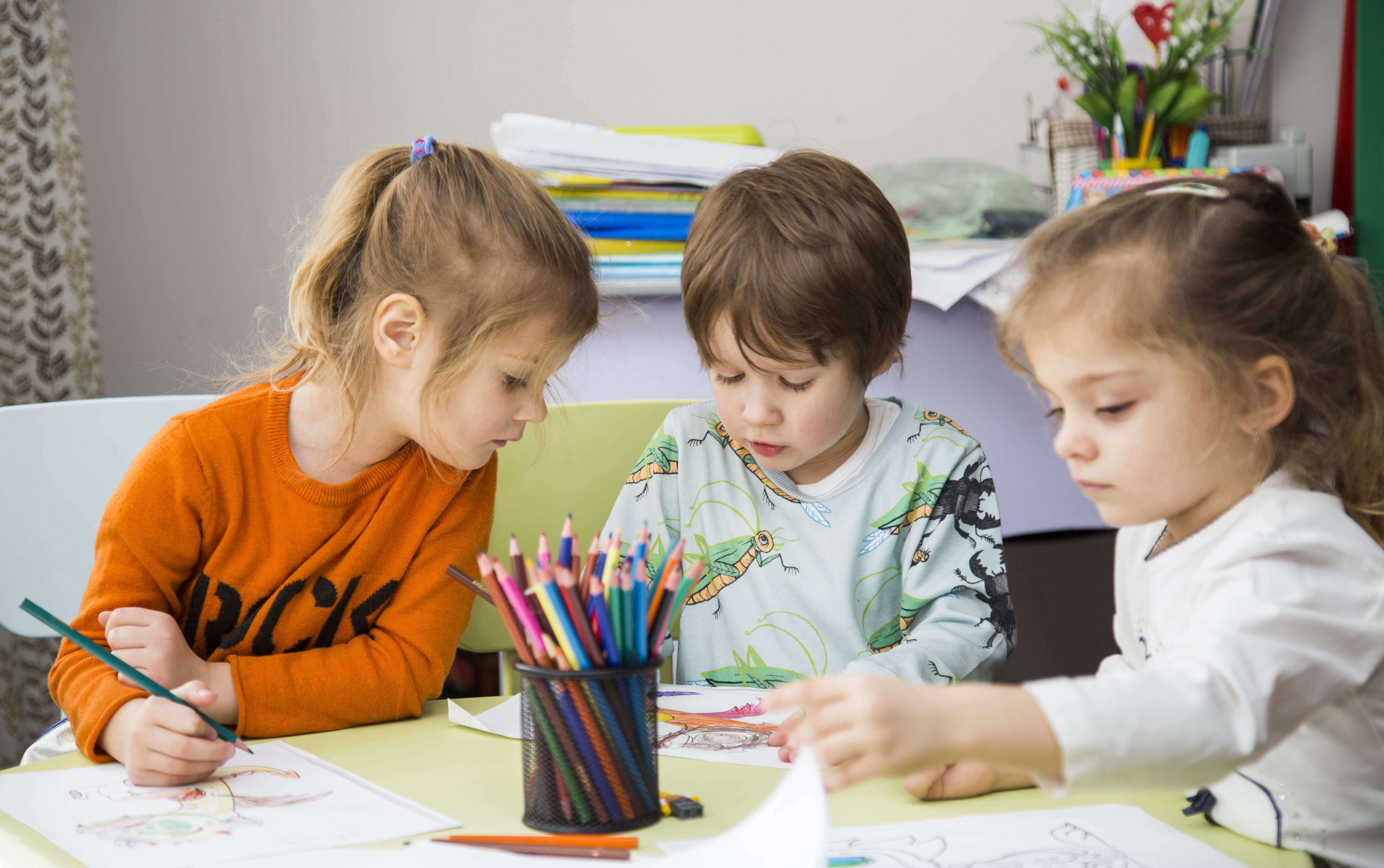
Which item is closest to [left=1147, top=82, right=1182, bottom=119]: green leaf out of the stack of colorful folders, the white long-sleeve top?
the stack of colorful folders

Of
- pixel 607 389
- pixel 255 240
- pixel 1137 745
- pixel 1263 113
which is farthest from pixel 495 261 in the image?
pixel 1263 113

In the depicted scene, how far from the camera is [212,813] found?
1.84 ft

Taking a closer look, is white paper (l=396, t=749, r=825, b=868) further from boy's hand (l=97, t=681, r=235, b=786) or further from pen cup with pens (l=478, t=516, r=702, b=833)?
boy's hand (l=97, t=681, r=235, b=786)

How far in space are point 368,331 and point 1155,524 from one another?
0.58 m

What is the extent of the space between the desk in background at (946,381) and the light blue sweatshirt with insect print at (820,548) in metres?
0.27

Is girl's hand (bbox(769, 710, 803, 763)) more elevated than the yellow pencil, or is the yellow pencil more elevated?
the yellow pencil

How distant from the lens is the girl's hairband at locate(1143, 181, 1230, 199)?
1.88 feet

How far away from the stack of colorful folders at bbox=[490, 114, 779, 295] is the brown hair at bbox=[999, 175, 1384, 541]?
660mm

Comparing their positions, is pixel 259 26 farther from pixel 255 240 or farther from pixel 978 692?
pixel 978 692

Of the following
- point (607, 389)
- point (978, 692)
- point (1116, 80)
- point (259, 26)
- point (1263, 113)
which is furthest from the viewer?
point (259, 26)

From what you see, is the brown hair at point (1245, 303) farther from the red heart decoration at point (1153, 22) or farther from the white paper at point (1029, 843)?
the red heart decoration at point (1153, 22)

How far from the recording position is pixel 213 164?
1.91 meters

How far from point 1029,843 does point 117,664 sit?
1.51 feet

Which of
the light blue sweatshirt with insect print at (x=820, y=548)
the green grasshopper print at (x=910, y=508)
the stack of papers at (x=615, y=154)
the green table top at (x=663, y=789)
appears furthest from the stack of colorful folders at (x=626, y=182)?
the green table top at (x=663, y=789)
